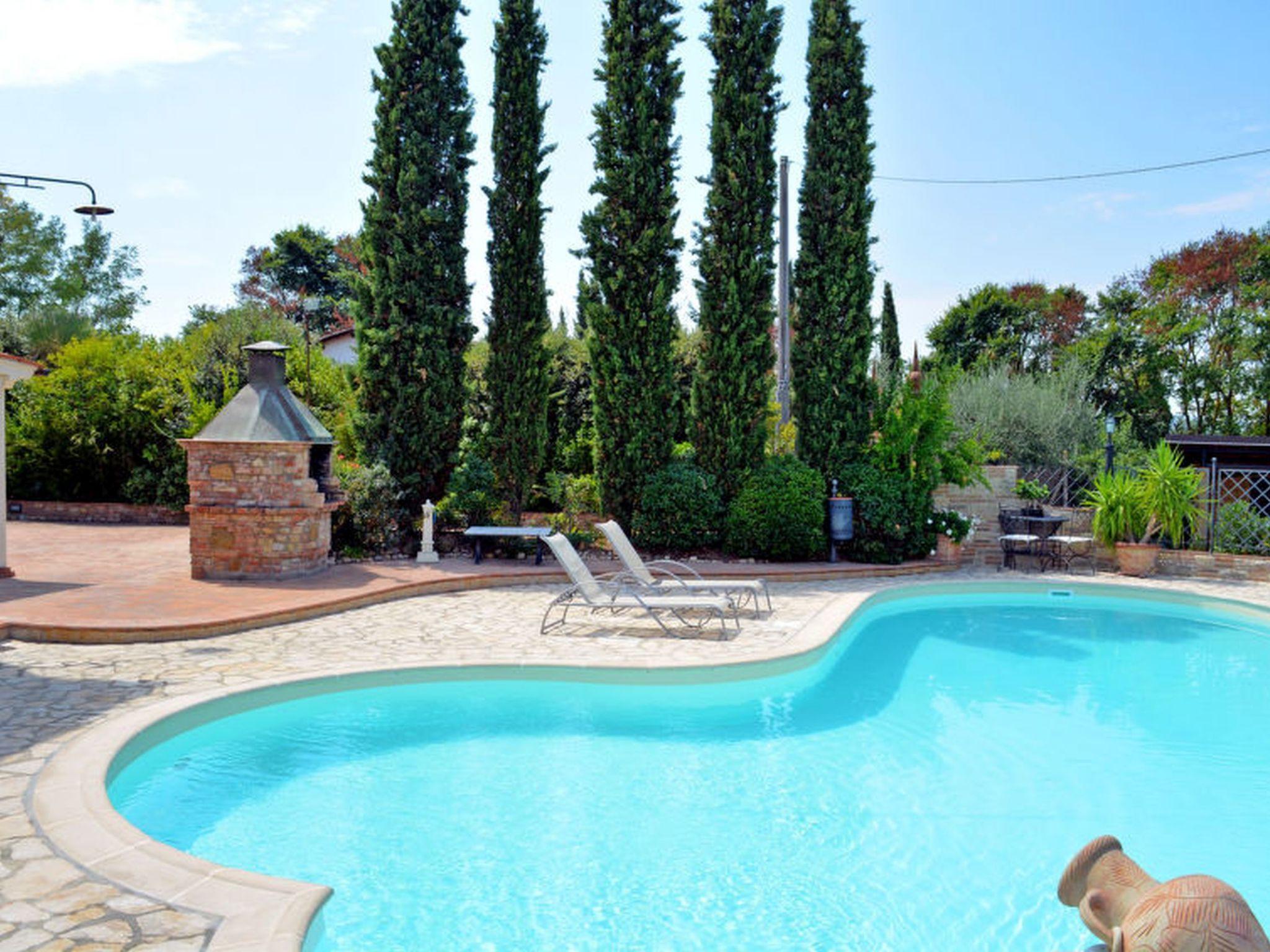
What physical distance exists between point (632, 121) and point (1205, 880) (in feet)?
44.8

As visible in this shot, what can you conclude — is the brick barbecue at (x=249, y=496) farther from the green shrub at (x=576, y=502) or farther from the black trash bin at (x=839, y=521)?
the black trash bin at (x=839, y=521)

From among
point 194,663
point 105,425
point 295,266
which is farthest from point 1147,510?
point 295,266

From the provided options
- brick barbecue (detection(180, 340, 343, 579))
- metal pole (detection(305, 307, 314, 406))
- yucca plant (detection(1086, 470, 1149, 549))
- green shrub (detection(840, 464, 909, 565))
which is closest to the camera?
brick barbecue (detection(180, 340, 343, 579))

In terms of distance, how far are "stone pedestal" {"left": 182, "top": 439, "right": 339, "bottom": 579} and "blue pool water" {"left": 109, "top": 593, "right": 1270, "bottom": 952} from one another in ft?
16.2

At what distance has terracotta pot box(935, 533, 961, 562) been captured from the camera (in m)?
15.0

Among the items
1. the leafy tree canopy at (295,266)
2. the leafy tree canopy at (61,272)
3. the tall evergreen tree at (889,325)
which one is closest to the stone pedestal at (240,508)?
the tall evergreen tree at (889,325)

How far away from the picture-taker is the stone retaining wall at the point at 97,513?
19047mm

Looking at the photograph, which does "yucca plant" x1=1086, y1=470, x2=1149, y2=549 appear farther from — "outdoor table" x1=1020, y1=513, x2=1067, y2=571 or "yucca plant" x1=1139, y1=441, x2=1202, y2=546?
"outdoor table" x1=1020, y1=513, x2=1067, y2=571

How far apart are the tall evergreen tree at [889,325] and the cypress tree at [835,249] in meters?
18.0

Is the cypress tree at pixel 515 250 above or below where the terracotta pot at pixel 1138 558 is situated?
above

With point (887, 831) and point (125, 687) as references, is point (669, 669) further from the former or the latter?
point (125, 687)

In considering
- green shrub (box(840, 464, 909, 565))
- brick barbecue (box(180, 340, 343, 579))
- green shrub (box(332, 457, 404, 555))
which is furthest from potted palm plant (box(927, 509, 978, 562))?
brick barbecue (box(180, 340, 343, 579))

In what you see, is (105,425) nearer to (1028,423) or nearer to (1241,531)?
(1028,423)

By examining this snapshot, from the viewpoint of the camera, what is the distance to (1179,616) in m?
12.1
